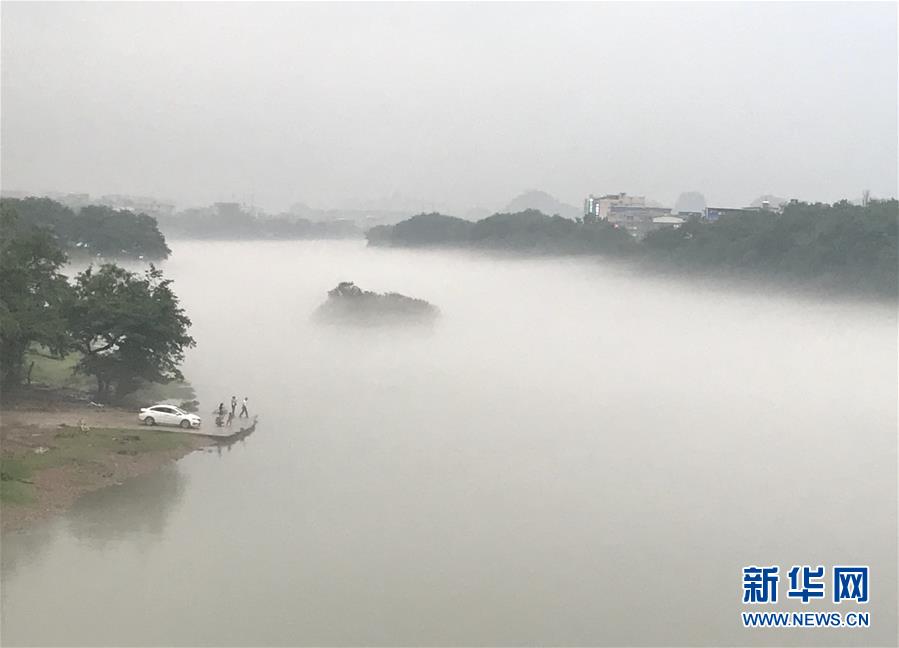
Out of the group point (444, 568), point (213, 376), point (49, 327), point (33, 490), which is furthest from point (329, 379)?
point (444, 568)

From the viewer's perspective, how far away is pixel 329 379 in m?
16.4

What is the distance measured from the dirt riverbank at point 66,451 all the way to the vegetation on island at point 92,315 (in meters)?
0.71

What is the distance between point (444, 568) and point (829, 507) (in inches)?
198

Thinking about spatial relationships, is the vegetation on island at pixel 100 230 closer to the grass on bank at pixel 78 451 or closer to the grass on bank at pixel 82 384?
the grass on bank at pixel 82 384

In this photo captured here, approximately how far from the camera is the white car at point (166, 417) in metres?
10.9

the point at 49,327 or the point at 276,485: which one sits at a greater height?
the point at 49,327

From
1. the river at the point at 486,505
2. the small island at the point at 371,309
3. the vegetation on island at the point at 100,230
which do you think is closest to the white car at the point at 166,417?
the river at the point at 486,505

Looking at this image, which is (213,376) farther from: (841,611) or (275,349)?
(841,611)

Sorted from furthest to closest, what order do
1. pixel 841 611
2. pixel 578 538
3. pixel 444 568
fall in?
pixel 578 538, pixel 444 568, pixel 841 611

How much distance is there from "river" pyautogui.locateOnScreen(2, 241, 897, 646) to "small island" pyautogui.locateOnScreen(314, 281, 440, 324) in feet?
12.5

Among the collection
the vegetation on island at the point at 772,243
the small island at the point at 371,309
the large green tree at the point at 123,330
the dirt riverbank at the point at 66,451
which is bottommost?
the dirt riverbank at the point at 66,451

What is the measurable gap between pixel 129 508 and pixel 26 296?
4512 mm

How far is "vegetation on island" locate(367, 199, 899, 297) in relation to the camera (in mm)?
24812

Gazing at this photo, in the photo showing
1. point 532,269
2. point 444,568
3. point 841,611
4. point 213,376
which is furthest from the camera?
point 532,269
